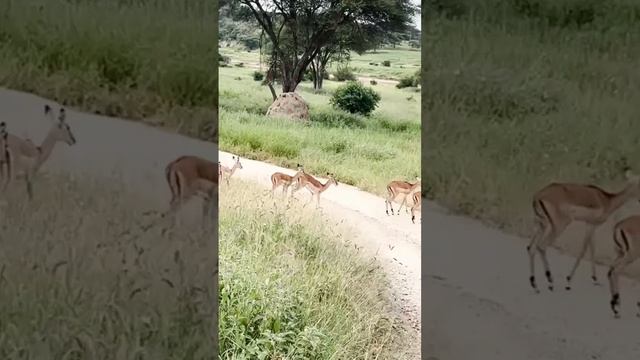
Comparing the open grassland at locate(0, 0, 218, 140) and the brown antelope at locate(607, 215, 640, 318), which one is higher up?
the open grassland at locate(0, 0, 218, 140)

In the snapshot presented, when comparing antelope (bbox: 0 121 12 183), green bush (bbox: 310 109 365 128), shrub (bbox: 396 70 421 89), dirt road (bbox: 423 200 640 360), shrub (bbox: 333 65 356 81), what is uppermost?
shrub (bbox: 333 65 356 81)

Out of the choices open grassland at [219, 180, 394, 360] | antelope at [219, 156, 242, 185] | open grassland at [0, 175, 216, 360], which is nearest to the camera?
open grassland at [0, 175, 216, 360]

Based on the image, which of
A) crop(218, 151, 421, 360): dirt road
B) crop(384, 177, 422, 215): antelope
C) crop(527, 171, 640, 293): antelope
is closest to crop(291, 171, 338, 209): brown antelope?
crop(218, 151, 421, 360): dirt road

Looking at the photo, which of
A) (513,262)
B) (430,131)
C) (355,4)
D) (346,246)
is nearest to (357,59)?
(355,4)

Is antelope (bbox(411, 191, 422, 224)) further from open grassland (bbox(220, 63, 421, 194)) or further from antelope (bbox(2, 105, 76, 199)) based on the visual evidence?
antelope (bbox(2, 105, 76, 199))

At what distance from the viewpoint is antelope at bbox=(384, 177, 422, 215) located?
1877 mm

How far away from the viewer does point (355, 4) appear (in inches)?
73.0

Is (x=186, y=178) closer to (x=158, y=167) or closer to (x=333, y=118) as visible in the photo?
(x=158, y=167)

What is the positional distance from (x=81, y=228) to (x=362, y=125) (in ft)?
2.54

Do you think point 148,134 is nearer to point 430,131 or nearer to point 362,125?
point 362,125

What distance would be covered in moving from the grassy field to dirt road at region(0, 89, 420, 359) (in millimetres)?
171

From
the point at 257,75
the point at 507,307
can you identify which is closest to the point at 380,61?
the point at 257,75

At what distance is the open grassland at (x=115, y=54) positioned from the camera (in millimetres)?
1705

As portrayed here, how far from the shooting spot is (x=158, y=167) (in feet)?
5.80
